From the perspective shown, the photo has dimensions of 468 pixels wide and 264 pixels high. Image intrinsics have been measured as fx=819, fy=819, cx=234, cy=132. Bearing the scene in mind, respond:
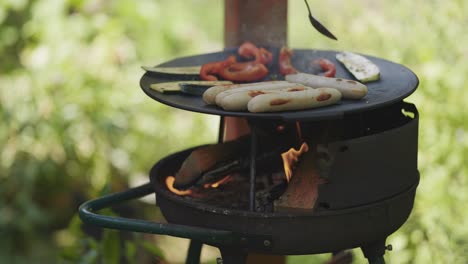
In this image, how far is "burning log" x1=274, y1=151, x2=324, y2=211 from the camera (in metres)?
2.33

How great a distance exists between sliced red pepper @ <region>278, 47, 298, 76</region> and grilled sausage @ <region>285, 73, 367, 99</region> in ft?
0.66

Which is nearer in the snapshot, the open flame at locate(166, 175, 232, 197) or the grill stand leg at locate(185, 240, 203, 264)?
the open flame at locate(166, 175, 232, 197)

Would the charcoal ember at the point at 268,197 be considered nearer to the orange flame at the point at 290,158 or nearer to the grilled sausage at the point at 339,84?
the orange flame at the point at 290,158

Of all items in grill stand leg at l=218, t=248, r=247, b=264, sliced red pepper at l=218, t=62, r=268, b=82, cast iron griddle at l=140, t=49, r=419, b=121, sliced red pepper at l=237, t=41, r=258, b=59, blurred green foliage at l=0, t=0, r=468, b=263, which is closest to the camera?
cast iron griddle at l=140, t=49, r=419, b=121

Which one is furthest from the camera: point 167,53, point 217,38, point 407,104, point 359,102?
point 217,38

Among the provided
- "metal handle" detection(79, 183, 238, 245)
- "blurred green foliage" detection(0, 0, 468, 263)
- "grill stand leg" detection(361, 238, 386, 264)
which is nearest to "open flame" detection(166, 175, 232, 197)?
"metal handle" detection(79, 183, 238, 245)

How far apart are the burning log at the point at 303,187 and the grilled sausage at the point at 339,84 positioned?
207 millimetres

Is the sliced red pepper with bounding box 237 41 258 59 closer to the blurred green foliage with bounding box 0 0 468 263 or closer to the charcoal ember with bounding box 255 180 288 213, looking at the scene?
the charcoal ember with bounding box 255 180 288 213

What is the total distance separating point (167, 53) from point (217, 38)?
89cm

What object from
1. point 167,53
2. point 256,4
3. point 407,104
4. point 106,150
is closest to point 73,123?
point 106,150

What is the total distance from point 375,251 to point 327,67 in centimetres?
65

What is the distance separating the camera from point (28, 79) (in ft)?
15.1

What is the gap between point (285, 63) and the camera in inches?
110

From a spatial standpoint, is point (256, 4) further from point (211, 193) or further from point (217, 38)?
point (217, 38)
